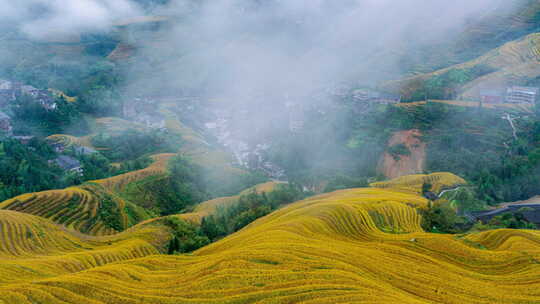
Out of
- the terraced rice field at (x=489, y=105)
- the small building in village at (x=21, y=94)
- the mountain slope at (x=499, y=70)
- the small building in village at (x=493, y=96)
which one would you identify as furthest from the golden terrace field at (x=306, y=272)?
the small building in village at (x=21, y=94)

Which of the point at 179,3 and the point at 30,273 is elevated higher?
the point at 179,3

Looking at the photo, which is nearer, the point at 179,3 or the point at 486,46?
the point at 486,46

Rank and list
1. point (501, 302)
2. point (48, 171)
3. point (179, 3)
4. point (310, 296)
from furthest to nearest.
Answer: point (179, 3), point (48, 171), point (501, 302), point (310, 296)

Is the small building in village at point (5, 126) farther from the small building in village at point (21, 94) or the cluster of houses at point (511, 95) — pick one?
the cluster of houses at point (511, 95)

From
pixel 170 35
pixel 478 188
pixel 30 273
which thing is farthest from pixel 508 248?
pixel 170 35

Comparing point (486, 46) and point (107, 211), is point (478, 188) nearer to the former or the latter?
point (107, 211)

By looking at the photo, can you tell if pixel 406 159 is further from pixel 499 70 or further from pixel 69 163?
pixel 69 163
